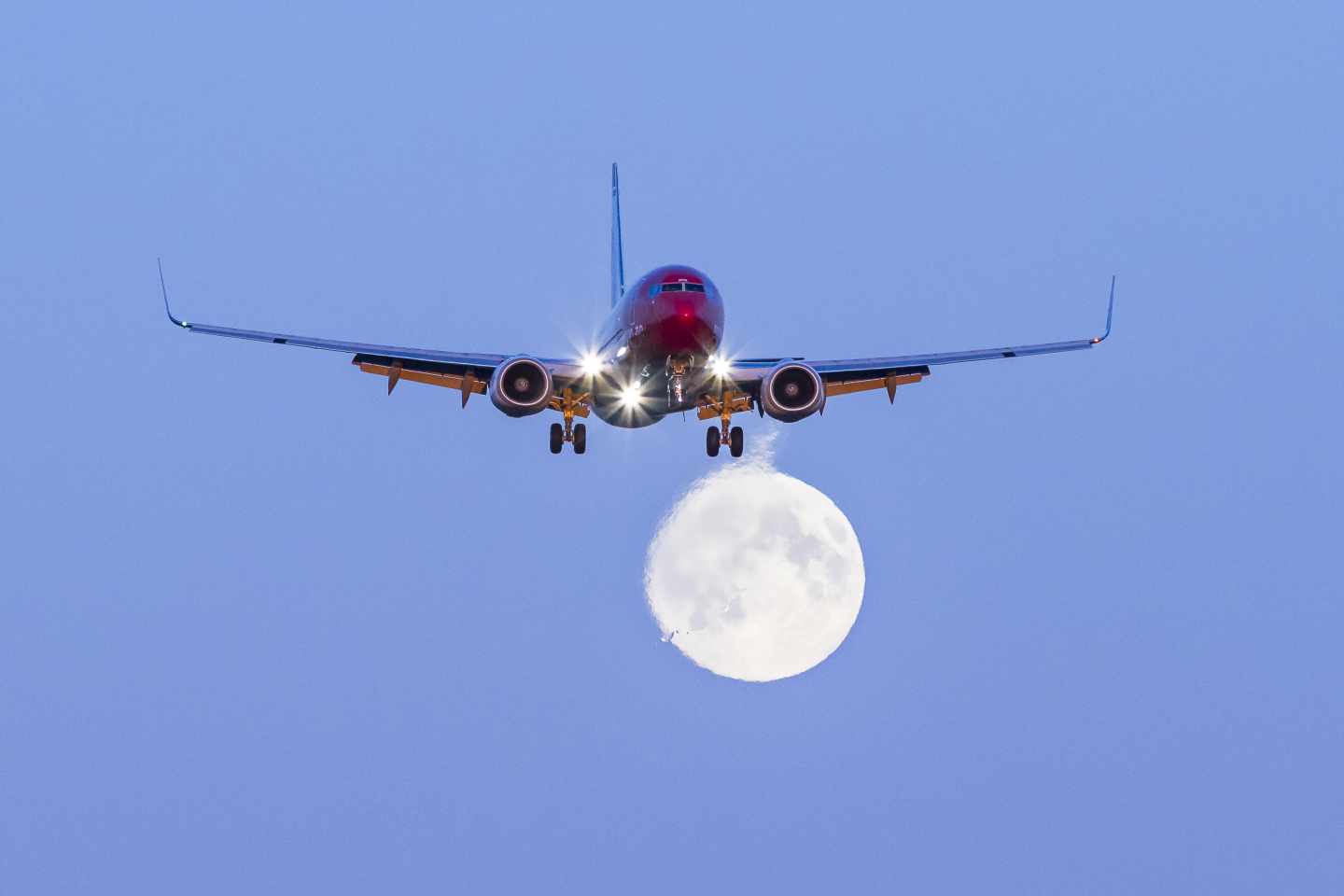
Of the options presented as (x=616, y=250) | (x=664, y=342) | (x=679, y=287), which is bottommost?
(x=664, y=342)

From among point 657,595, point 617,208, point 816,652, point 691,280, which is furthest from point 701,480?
point 617,208

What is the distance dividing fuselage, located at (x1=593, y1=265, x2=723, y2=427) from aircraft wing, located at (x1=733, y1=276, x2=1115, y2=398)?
244 cm

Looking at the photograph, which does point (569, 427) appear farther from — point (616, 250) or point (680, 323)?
point (616, 250)

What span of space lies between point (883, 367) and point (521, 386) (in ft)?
33.7

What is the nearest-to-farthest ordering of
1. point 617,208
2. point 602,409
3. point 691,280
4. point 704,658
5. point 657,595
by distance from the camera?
point 691,280
point 602,409
point 657,595
point 704,658
point 617,208

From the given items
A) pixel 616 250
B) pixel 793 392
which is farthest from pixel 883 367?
pixel 616 250

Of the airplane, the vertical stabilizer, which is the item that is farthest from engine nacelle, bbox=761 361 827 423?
the vertical stabilizer

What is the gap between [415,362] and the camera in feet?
276

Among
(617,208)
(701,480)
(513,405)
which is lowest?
(513,405)

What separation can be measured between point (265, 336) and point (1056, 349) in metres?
21.5

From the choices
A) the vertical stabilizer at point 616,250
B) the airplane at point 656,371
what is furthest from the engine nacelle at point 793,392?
the vertical stabilizer at point 616,250

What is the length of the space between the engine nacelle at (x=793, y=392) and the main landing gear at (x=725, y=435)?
7.66 feet

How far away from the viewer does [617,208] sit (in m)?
121

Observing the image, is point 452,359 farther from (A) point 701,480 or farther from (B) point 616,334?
(A) point 701,480
